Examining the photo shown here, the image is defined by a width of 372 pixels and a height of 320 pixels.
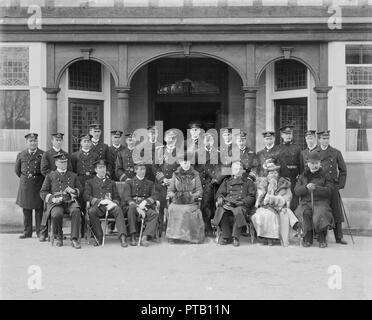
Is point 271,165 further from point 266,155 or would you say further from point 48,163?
point 48,163

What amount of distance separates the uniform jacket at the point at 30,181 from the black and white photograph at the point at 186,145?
0.08ft

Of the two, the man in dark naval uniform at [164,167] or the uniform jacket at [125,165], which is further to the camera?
the uniform jacket at [125,165]

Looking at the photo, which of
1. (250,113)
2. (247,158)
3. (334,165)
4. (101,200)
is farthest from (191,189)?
(250,113)

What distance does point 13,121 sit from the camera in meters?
12.5

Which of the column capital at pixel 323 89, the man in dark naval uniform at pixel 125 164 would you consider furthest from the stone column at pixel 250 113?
the man in dark naval uniform at pixel 125 164

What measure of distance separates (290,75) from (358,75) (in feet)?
5.35

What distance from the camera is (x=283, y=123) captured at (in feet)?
44.6

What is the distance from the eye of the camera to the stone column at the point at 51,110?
490 inches

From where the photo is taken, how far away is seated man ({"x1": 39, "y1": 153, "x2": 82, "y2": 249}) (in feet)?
32.6

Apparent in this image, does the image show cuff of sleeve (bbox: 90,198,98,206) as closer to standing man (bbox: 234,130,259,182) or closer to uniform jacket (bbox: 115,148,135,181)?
uniform jacket (bbox: 115,148,135,181)

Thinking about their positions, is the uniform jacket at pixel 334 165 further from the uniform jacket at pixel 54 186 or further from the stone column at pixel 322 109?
the uniform jacket at pixel 54 186

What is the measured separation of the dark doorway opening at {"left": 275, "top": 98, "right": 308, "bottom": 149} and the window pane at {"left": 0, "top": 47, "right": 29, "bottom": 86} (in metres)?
5.57

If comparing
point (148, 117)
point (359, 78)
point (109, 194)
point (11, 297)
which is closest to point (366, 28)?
point (359, 78)

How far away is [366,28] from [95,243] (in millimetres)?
6875
